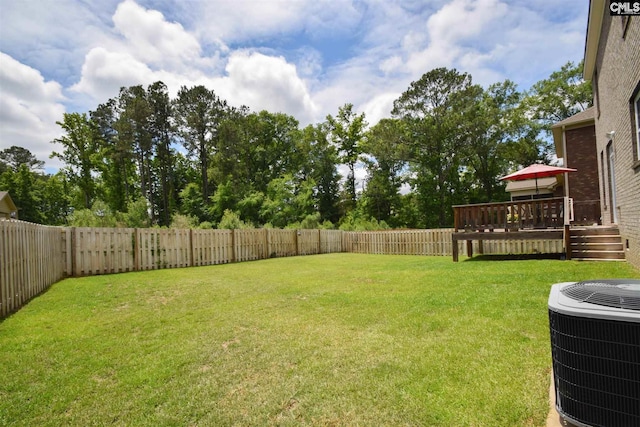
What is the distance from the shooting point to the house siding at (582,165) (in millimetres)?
13492

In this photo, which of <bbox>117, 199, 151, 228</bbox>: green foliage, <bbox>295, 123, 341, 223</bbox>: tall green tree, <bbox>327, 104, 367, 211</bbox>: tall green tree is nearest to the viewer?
<bbox>117, 199, 151, 228</bbox>: green foliage

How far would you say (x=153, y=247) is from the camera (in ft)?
39.9

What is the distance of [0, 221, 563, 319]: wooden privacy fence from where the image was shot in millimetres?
5754

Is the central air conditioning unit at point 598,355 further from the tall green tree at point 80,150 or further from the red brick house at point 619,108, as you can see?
the tall green tree at point 80,150

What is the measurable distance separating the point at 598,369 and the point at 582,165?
15706 mm

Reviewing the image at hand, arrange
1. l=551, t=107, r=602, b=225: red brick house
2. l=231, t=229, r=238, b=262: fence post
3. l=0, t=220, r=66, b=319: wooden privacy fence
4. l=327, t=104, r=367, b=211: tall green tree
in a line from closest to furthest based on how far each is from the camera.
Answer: l=0, t=220, r=66, b=319: wooden privacy fence, l=551, t=107, r=602, b=225: red brick house, l=231, t=229, r=238, b=262: fence post, l=327, t=104, r=367, b=211: tall green tree

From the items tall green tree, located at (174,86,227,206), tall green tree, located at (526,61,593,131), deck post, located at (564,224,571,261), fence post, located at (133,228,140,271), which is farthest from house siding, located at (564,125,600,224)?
tall green tree, located at (174,86,227,206)

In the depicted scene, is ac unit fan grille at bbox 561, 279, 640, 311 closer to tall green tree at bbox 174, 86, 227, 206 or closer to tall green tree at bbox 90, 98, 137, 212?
tall green tree at bbox 174, 86, 227, 206

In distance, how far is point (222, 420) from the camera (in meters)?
2.29

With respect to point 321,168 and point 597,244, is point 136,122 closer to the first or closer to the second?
point 321,168

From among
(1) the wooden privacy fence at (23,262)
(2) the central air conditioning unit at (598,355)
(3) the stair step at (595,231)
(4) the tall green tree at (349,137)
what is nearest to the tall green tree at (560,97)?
(4) the tall green tree at (349,137)

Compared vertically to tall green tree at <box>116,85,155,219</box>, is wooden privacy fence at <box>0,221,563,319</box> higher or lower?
lower

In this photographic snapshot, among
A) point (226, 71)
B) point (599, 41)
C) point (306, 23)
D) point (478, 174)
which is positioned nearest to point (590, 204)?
point (599, 41)

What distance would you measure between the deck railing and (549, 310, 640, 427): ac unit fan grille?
898 centimetres
